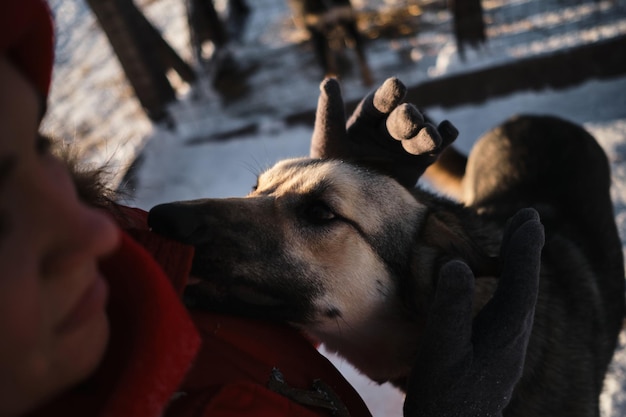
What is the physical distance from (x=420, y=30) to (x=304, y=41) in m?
1.78

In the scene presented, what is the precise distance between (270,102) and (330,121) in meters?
4.14

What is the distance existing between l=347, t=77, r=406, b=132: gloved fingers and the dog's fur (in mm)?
297

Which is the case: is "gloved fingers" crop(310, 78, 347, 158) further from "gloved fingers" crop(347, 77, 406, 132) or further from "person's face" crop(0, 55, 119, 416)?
"person's face" crop(0, 55, 119, 416)

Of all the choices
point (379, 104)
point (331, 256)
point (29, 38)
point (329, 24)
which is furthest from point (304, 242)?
point (329, 24)

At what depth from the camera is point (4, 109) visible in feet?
1.86

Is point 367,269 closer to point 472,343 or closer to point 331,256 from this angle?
point 331,256

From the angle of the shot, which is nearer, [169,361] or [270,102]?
[169,361]

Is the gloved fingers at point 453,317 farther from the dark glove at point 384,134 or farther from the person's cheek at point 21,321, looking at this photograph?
the person's cheek at point 21,321

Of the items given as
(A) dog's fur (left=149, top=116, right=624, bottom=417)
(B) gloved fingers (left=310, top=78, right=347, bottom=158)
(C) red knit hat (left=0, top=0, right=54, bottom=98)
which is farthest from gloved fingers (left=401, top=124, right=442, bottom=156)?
(C) red knit hat (left=0, top=0, right=54, bottom=98)

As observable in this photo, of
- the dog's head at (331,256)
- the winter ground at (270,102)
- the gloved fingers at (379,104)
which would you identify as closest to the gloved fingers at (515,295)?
the dog's head at (331,256)

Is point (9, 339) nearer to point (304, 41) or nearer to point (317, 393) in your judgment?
point (317, 393)

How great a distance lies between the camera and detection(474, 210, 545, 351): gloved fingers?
131 centimetres

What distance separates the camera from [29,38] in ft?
2.15

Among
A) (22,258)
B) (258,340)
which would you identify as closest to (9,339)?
(22,258)
